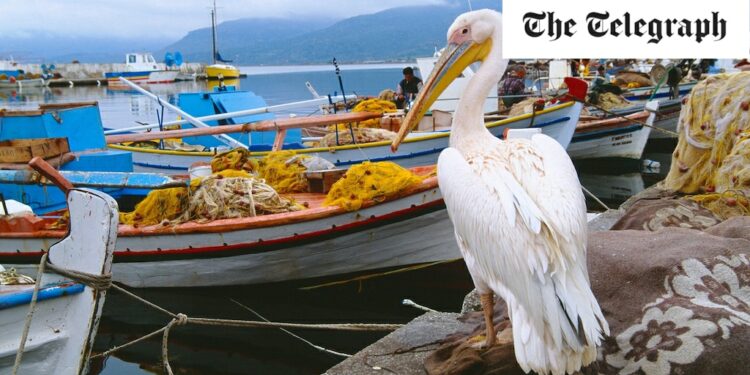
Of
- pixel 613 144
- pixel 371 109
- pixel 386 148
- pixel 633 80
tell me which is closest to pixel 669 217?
pixel 386 148

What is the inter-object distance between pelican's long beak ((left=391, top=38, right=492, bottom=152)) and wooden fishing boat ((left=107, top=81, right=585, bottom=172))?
571cm

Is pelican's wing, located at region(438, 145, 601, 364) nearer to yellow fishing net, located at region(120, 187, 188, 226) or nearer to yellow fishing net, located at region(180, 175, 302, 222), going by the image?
yellow fishing net, located at region(180, 175, 302, 222)

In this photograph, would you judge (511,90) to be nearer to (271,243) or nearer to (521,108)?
(521,108)

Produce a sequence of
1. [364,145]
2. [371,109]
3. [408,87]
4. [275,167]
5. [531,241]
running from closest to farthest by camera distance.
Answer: [531,241]
[275,167]
[364,145]
[371,109]
[408,87]

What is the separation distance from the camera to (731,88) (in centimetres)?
452

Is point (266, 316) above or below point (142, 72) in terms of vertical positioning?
below

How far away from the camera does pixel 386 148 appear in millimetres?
10945

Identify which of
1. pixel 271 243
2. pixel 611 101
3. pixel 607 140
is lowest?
pixel 271 243

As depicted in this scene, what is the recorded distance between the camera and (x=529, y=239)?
8.82 ft

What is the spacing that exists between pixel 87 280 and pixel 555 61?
73.4 ft

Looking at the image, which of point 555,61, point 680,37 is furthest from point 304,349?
point 555,61

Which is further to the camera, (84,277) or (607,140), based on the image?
(607,140)

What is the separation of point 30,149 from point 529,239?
23.3ft

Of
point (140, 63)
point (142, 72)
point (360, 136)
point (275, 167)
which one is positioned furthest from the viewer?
point (140, 63)
